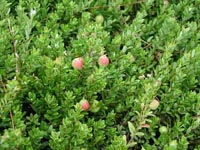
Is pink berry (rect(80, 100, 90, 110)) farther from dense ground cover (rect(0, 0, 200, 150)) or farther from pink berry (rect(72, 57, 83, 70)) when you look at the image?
pink berry (rect(72, 57, 83, 70))

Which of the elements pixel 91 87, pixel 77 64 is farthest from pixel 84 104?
pixel 77 64

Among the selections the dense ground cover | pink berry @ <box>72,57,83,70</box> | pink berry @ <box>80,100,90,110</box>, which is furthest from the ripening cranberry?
pink berry @ <box>80,100,90,110</box>

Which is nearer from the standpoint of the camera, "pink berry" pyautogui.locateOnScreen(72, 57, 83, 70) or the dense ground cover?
the dense ground cover

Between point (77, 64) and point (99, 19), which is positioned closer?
point (77, 64)

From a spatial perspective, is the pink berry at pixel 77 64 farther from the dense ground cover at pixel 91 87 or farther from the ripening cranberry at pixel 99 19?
the ripening cranberry at pixel 99 19

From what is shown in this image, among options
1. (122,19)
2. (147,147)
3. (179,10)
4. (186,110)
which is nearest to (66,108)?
(147,147)

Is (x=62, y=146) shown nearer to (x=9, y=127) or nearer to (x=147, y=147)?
(x=9, y=127)

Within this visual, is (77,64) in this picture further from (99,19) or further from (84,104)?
(99,19)

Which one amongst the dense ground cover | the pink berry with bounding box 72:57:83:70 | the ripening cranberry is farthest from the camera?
the ripening cranberry

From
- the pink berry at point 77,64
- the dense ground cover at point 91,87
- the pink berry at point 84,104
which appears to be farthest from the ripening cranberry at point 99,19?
the pink berry at point 84,104
